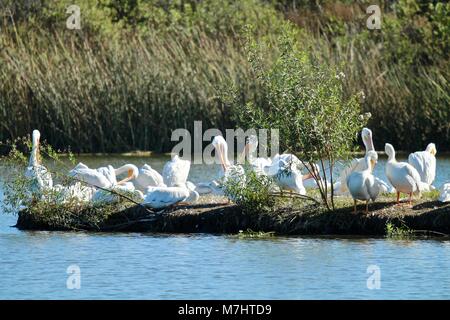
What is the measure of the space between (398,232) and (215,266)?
7.51ft

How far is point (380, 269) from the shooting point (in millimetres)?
15078

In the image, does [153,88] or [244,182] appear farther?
[153,88]

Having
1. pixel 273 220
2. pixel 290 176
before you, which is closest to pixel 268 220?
pixel 273 220

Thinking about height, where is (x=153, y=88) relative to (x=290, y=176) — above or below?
above

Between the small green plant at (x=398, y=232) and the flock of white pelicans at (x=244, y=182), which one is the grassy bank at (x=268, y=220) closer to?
the small green plant at (x=398, y=232)

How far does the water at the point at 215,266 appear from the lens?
1411cm

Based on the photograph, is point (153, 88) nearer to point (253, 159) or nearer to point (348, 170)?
point (253, 159)

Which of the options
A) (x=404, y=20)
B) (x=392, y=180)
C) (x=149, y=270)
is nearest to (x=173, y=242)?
(x=149, y=270)

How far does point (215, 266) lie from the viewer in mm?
15508

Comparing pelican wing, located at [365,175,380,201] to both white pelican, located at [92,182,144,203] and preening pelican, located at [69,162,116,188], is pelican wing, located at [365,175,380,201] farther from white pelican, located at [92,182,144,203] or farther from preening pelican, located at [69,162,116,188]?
preening pelican, located at [69,162,116,188]

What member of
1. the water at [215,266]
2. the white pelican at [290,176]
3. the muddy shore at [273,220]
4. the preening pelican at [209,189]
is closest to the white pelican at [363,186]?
the muddy shore at [273,220]

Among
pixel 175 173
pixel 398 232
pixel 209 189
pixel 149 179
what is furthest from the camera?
pixel 149 179

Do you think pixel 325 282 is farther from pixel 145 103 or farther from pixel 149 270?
pixel 145 103

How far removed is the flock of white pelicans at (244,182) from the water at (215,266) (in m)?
0.56
